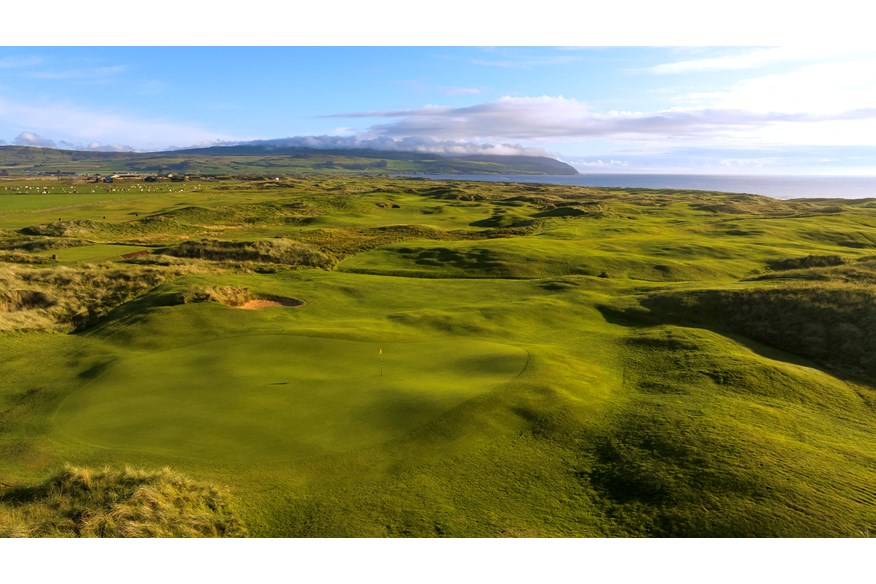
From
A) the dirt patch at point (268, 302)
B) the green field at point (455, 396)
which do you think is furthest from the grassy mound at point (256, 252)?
the dirt patch at point (268, 302)

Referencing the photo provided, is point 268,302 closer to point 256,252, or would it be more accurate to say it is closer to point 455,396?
point 256,252

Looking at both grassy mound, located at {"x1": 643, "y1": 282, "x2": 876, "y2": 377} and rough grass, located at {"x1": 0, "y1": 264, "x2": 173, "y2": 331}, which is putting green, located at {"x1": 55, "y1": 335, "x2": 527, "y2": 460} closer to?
rough grass, located at {"x1": 0, "y1": 264, "x2": 173, "y2": 331}

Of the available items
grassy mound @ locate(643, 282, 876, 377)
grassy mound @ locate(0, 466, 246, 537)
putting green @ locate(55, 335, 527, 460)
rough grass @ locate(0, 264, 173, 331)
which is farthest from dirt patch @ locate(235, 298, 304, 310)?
grassy mound @ locate(643, 282, 876, 377)

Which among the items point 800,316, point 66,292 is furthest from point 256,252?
point 800,316

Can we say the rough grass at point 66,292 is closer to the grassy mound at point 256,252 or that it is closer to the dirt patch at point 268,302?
the dirt patch at point 268,302

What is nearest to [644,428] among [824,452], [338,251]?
[824,452]

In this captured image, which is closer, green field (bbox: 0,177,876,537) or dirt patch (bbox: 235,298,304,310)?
green field (bbox: 0,177,876,537)

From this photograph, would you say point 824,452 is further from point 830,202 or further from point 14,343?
point 830,202
